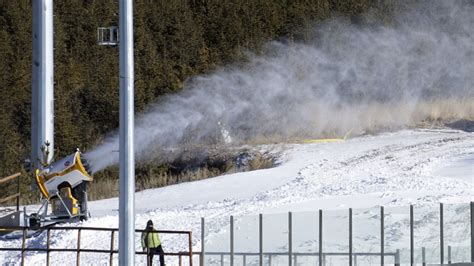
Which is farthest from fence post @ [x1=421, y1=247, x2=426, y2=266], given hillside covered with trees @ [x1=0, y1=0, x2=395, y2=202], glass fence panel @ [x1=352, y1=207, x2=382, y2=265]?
hillside covered with trees @ [x1=0, y1=0, x2=395, y2=202]

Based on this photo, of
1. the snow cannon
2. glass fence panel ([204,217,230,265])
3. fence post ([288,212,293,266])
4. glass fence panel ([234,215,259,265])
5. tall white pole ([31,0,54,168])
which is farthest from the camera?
tall white pole ([31,0,54,168])

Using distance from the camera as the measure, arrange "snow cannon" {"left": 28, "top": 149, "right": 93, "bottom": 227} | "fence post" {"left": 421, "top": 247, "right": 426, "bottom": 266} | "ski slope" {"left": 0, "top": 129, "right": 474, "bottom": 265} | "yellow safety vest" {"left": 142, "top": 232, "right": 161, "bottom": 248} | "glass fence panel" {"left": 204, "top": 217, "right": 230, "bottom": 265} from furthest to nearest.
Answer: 1. "ski slope" {"left": 0, "top": 129, "right": 474, "bottom": 265}
2. "snow cannon" {"left": 28, "top": 149, "right": 93, "bottom": 227}
3. "yellow safety vest" {"left": 142, "top": 232, "right": 161, "bottom": 248}
4. "glass fence panel" {"left": 204, "top": 217, "right": 230, "bottom": 265}
5. "fence post" {"left": 421, "top": 247, "right": 426, "bottom": 266}

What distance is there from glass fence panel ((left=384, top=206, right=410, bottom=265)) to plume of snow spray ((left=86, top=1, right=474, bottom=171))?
28443mm

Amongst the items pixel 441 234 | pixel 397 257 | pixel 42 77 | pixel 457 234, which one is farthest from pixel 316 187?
pixel 397 257

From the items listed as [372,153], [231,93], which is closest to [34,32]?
[372,153]

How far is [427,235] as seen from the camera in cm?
2528

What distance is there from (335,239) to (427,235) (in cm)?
180

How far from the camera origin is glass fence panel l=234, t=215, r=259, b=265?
25.2m

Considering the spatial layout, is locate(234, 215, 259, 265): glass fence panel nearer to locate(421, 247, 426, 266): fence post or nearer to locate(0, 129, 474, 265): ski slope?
locate(0, 129, 474, 265): ski slope

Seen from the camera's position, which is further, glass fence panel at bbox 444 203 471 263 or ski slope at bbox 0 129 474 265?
ski slope at bbox 0 129 474 265

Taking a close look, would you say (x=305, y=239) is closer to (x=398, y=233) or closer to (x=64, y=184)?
(x=398, y=233)

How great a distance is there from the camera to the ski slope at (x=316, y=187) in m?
33.5

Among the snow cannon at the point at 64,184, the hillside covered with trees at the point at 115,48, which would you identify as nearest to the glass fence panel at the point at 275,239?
the snow cannon at the point at 64,184

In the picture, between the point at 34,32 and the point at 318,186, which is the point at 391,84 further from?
the point at 34,32
